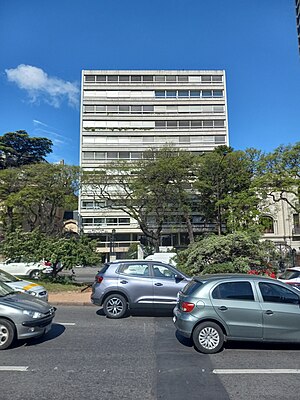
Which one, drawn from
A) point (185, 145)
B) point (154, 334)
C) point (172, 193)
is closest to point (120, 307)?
point (154, 334)

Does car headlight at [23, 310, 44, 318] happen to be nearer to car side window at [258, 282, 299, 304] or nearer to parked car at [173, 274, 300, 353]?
parked car at [173, 274, 300, 353]

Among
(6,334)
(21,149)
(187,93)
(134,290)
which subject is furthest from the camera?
(187,93)

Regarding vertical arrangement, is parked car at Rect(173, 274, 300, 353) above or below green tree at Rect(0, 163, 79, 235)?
below

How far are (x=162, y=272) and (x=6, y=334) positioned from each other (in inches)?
200

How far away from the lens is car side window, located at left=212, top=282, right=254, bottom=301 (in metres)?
6.86

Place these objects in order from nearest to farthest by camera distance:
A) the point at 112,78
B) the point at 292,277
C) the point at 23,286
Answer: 1. the point at 23,286
2. the point at 292,277
3. the point at 112,78

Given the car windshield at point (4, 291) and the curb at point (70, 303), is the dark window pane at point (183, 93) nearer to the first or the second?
the curb at point (70, 303)

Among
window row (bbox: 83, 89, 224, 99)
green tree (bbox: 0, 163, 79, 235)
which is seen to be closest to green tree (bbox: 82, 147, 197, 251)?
green tree (bbox: 0, 163, 79, 235)

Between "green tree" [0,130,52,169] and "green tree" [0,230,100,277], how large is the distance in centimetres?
3966

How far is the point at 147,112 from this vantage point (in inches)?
2335

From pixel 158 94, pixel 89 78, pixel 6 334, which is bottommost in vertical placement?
pixel 6 334

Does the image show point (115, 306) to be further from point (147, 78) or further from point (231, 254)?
point (147, 78)

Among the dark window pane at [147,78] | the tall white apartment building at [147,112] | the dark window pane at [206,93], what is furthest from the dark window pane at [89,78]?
the dark window pane at [206,93]

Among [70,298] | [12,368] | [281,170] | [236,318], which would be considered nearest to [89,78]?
[281,170]
